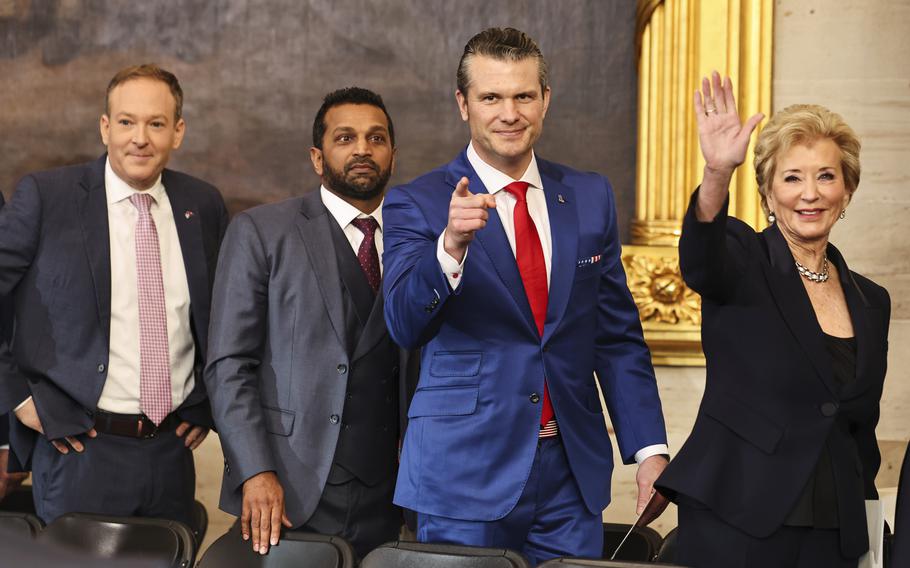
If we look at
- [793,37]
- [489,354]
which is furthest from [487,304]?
[793,37]

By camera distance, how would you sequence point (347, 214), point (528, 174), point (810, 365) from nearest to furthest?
point (810, 365), point (528, 174), point (347, 214)

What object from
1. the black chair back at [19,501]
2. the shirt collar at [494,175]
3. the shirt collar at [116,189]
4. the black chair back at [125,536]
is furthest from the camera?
the black chair back at [19,501]

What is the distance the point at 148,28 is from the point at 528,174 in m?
2.81

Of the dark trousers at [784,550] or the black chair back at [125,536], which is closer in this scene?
the dark trousers at [784,550]

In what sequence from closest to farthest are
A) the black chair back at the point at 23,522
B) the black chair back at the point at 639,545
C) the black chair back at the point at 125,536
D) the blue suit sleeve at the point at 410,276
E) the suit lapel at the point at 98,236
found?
the blue suit sleeve at the point at 410,276, the black chair back at the point at 125,536, the black chair back at the point at 23,522, the black chair back at the point at 639,545, the suit lapel at the point at 98,236

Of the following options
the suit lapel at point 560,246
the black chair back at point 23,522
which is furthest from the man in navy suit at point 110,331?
the suit lapel at point 560,246

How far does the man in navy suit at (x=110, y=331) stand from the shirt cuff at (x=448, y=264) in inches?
53.0

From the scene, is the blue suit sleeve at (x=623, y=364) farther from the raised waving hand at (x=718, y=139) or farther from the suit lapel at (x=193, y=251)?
the suit lapel at (x=193, y=251)

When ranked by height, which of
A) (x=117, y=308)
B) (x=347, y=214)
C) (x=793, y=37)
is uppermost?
(x=793, y=37)

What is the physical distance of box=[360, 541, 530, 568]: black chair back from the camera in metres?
2.56

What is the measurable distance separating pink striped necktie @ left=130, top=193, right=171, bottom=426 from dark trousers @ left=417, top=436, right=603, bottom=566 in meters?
1.09

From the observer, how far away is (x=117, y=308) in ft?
11.8

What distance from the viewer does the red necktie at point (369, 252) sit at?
339cm

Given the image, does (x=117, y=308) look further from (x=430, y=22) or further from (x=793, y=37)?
(x=793, y=37)
